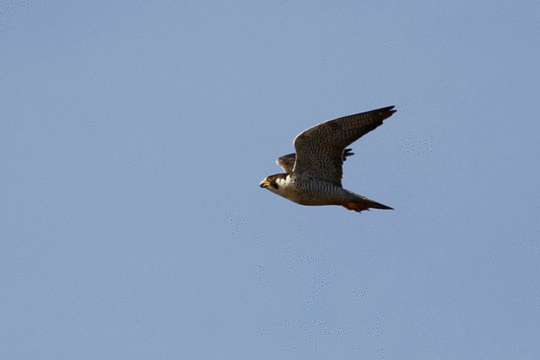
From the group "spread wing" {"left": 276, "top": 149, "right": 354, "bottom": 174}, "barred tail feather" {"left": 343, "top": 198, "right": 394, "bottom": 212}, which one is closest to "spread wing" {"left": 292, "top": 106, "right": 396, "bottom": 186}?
"barred tail feather" {"left": 343, "top": 198, "right": 394, "bottom": 212}

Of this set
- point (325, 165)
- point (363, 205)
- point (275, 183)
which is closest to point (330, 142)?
point (325, 165)

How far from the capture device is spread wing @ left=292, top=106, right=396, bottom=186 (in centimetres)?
1673

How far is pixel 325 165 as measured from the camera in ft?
57.4

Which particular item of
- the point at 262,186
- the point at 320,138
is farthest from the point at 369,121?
the point at 262,186

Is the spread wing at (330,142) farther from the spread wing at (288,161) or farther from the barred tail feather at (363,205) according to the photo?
the spread wing at (288,161)

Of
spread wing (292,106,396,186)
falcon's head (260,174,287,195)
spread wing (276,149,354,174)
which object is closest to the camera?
spread wing (292,106,396,186)

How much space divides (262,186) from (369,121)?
279 centimetres

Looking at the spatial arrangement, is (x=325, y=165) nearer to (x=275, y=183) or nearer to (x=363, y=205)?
(x=363, y=205)

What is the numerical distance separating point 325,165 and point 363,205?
3.08ft

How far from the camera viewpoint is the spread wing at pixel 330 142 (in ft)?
54.9

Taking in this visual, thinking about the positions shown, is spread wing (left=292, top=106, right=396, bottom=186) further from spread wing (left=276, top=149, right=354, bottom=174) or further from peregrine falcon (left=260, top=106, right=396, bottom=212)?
spread wing (left=276, top=149, right=354, bottom=174)

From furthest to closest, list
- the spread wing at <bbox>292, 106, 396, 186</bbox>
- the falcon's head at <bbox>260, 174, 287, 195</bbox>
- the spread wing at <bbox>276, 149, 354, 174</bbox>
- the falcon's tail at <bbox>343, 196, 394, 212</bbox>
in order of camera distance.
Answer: the spread wing at <bbox>276, 149, 354, 174</bbox>, the falcon's head at <bbox>260, 174, 287, 195</bbox>, the falcon's tail at <bbox>343, 196, 394, 212</bbox>, the spread wing at <bbox>292, 106, 396, 186</bbox>

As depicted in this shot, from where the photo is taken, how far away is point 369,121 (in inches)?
659

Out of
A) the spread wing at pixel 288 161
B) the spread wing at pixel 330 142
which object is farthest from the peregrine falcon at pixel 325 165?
the spread wing at pixel 288 161
